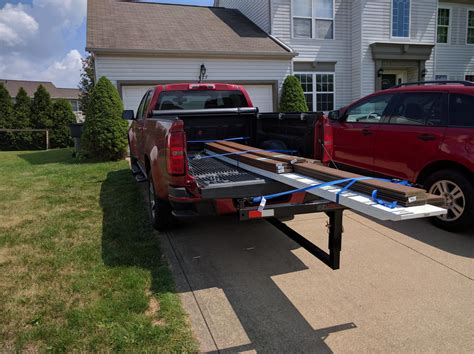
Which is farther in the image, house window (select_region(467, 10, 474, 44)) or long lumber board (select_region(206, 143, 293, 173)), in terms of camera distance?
house window (select_region(467, 10, 474, 44))

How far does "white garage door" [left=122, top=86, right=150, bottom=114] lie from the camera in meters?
12.4

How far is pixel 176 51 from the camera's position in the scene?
12.6 metres

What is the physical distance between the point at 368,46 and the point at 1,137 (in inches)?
675

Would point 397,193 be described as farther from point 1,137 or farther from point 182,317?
point 1,137

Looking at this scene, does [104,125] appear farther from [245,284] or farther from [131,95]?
[245,284]

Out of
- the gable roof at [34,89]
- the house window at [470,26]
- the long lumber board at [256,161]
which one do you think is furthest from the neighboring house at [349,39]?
the gable roof at [34,89]

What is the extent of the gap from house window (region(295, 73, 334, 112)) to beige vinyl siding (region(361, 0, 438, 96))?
1287 mm

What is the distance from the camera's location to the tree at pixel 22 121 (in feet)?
62.0

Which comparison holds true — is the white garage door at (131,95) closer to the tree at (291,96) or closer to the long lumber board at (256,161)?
the tree at (291,96)

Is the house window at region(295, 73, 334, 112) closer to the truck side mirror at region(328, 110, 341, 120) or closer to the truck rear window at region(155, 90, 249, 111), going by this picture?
the truck side mirror at region(328, 110, 341, 120)

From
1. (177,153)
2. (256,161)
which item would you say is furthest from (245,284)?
(177,153)

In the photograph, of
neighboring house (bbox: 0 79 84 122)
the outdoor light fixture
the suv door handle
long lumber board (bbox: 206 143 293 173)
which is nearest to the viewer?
long lumber board (bbox: 206 143 293 173)

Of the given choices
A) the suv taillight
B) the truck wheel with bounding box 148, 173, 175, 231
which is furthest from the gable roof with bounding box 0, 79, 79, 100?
the suv taillight

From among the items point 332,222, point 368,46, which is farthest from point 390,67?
point 332,222
